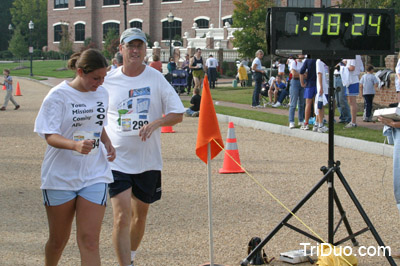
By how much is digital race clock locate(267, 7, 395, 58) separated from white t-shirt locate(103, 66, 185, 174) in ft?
3.40

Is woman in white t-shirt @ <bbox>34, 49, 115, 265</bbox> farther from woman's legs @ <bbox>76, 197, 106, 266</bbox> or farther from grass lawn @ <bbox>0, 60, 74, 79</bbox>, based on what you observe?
grass lawn @ <bbox>0, 60, 74, 79</bbox>

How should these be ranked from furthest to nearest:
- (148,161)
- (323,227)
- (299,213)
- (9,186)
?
(9,186) → (299,213) → (323,227) → (148,161)

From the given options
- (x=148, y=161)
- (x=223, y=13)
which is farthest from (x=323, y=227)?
(x=223, y=13)

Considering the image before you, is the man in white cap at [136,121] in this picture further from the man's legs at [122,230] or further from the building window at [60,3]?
the building window at [60,3]

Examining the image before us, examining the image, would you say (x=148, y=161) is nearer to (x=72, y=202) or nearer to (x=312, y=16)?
(x=72, y=202)

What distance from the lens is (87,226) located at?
4758 millimetres

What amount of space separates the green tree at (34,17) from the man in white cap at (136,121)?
88.5 meters

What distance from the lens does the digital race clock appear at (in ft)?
18.8

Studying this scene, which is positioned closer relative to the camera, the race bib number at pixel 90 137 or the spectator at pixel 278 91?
the race bib number at pixel 90 137

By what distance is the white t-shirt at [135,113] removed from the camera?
18.3ft

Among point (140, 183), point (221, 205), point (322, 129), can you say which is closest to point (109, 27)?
point (322, 129)

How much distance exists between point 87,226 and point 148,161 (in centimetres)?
103

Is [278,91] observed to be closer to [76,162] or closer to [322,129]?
[322,129]

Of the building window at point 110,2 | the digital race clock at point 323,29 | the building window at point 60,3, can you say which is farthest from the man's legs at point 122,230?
the building window at point 60,3
